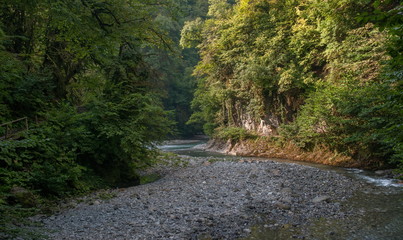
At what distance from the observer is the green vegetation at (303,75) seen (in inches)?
515

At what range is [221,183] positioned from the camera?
32.6 feet

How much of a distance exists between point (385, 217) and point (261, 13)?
19.5 meters

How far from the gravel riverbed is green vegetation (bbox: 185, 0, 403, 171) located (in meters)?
3.12

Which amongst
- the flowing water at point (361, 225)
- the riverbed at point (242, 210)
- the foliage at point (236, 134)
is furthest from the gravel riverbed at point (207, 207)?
the foliage at point (236, 134)

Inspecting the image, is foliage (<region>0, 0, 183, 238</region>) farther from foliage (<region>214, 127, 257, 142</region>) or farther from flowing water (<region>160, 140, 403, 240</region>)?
foliage (<region>214, 127, 257, 142</region>)

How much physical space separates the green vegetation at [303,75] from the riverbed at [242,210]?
2.26 meters

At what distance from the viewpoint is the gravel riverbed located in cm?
568

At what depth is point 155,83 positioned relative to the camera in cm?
1238

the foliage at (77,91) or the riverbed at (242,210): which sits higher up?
the foliage at (77,91)

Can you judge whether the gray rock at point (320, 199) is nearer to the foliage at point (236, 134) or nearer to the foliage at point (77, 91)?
the foliage at point (77, 91)

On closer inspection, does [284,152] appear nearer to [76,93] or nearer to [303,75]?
[303,75]

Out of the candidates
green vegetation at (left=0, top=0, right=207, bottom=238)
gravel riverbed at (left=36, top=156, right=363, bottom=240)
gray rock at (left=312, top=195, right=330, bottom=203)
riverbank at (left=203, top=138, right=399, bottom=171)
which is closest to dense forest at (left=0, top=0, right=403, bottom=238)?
green vegetation at (left=0, top=0, right=207, bottom=238)

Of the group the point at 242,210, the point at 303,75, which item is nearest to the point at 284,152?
Answer: the point at 303,75

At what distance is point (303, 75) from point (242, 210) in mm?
14627
